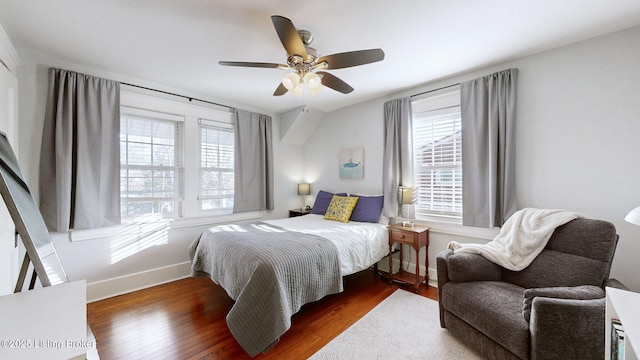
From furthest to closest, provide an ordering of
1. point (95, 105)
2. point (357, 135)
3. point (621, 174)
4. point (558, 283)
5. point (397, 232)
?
point (357, 135) → point (397, 232) → point (95, 105) → point (621, 174) → point (558, 283)

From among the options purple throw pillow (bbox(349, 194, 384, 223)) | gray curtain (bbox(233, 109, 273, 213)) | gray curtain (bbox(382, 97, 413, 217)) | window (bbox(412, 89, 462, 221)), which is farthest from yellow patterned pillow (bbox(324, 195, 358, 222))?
gray curtain (bbox(233, 109, 273, 213))

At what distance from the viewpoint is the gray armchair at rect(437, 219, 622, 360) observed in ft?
4.17

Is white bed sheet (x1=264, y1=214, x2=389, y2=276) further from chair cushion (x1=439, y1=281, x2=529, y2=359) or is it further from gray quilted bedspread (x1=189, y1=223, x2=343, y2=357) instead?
chair cushion (x1=439, y1=281, x2=529, y2=359)

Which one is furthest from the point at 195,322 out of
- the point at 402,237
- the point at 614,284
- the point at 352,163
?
the point at 614,284

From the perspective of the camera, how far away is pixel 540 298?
4.40 feet

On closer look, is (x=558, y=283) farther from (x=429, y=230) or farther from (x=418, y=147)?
(x=418, y=147)

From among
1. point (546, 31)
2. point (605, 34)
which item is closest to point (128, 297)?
point (546, 31)

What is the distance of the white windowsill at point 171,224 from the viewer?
258cm

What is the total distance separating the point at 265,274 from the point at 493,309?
5.09ft

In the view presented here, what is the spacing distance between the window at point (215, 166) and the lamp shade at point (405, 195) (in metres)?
2.53

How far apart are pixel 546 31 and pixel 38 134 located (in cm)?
473

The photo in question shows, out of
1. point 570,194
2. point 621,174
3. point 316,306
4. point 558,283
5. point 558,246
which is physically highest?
point 621,174

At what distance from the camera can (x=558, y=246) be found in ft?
6.12

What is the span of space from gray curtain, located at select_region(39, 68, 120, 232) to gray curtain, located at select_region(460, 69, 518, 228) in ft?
13.0
